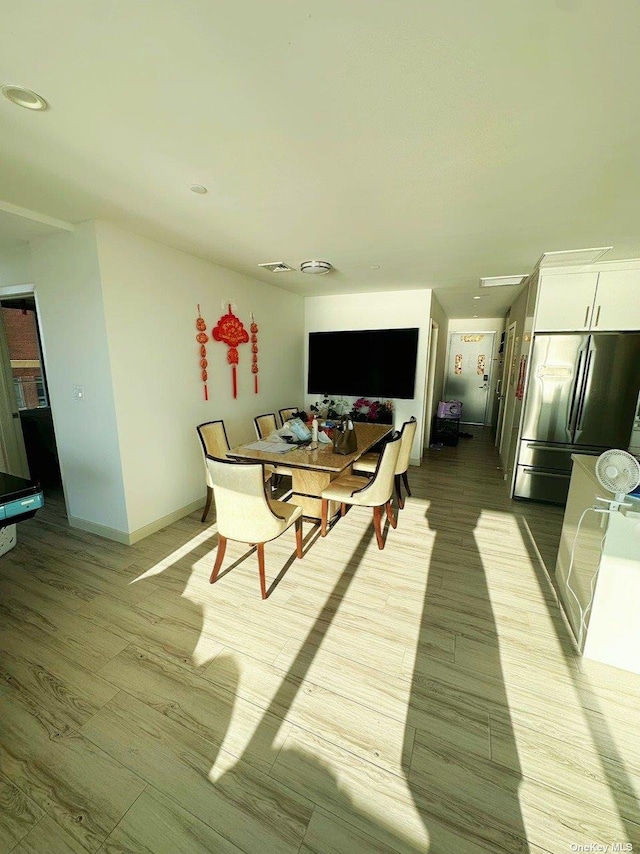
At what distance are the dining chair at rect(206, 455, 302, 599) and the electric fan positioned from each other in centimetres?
180

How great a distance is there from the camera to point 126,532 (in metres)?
2.81

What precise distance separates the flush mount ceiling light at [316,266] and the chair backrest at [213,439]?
6.13 ft

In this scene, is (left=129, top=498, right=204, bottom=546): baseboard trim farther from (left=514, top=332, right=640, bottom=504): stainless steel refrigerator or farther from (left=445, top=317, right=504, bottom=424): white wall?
(left=445, top=317, right=504, bottom=424): white wall

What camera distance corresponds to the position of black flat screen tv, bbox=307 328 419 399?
4617 mm

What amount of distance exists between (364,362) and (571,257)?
255cm

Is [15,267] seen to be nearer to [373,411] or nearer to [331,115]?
[331,115]

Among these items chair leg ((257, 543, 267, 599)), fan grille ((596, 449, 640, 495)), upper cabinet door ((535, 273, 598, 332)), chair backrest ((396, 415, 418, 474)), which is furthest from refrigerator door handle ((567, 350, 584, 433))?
chair leg ((257, 543, 267, 599))

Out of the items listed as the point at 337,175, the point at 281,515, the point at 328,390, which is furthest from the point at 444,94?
the point at 328,390

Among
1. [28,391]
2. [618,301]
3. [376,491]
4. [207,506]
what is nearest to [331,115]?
[376,491]

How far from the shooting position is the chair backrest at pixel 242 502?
1973 millimetres

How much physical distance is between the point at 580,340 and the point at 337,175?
298 centimetres

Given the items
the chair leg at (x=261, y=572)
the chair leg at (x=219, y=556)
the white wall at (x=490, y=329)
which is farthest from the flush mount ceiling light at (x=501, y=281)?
the chair leg at (x=219, y=556)

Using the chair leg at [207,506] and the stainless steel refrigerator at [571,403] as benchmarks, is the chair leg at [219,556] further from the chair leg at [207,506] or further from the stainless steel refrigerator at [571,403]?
the stainless steel refrigerator at [571,403]

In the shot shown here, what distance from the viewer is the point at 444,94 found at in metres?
1.24
